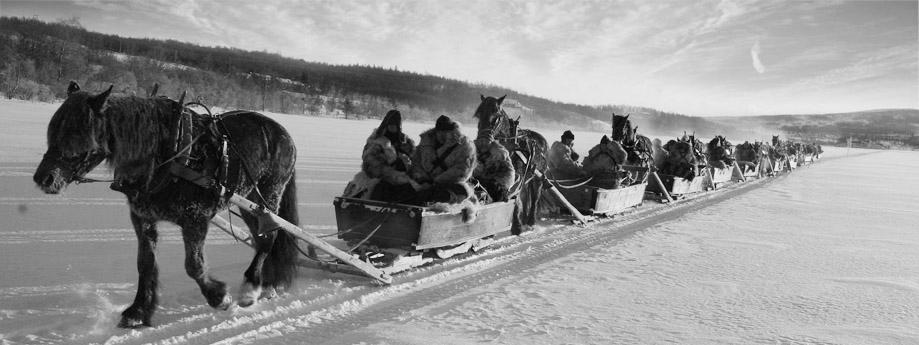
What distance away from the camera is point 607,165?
384 inches

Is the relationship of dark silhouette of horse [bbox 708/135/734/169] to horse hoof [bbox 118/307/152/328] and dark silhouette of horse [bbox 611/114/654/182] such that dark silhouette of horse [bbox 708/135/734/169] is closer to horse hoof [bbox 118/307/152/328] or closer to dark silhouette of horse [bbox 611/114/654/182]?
dark silhouette of horse [bbox 611/114/654/182]

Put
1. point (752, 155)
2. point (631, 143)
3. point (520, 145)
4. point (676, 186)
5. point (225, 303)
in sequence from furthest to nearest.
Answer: point (752, 155) < point (676, 186) < point (631, 143) < point (520, 145) < point (225, 303)

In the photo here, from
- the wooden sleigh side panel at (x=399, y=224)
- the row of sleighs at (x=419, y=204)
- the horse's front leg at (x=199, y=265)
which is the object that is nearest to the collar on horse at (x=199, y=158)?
the horse's front leg at (x=199, y=265)

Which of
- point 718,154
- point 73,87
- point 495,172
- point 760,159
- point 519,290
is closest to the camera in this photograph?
point 73,87

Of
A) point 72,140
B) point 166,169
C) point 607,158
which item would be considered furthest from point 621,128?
point 72,140

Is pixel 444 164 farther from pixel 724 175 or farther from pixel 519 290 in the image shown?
pixel 724 175

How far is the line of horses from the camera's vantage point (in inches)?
119

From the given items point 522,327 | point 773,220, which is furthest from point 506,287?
point 773,220

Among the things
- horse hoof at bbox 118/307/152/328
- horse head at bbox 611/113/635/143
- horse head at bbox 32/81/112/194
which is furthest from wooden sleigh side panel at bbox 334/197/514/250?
horse head at bbox 611/113/635/143

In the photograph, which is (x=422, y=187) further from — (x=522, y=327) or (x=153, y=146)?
(x=153, y=146)

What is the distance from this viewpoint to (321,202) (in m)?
10.2

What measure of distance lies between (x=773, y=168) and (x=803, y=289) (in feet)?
75.1

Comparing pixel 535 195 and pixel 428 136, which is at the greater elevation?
pixel 428 136

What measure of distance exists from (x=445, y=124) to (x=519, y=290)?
1.83m
